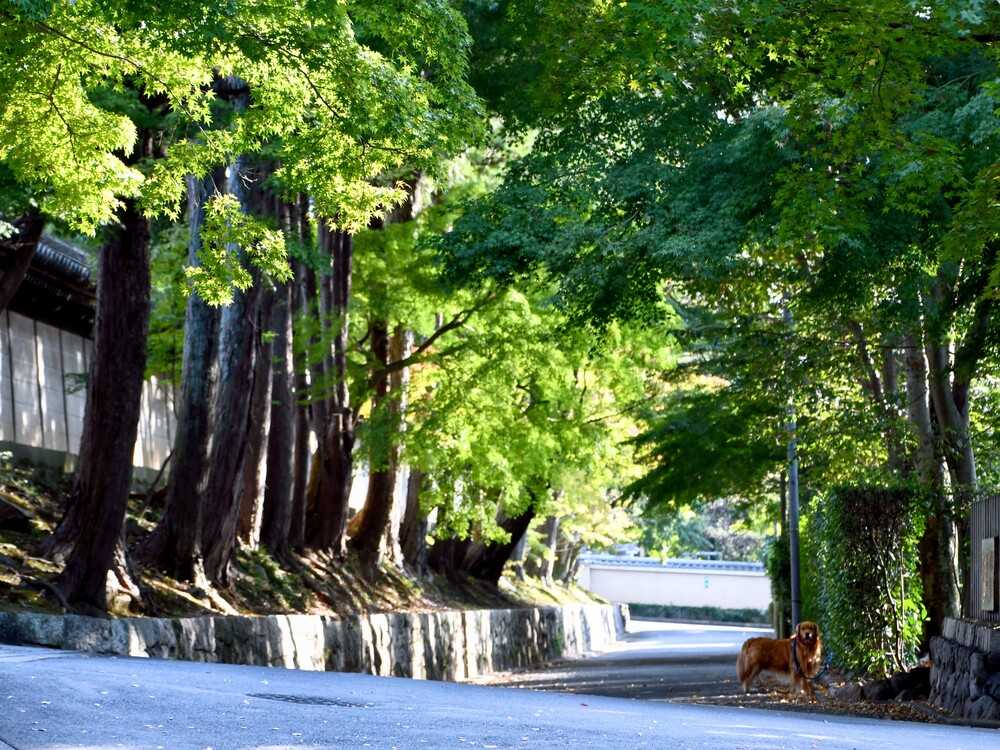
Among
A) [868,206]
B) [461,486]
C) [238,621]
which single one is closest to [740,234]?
[868,206]

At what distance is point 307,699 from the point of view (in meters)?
10.6

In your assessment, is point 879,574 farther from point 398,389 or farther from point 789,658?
point 398,389

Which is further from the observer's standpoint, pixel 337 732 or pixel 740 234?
pixel 740 234

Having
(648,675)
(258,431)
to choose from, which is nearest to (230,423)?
(258,431)

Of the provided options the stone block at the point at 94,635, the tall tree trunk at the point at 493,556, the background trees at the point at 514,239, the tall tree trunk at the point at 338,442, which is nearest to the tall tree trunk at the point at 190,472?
the background trees at the point at 514,239

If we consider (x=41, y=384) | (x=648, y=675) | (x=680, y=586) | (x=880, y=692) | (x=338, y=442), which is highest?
(x=41, y=384)

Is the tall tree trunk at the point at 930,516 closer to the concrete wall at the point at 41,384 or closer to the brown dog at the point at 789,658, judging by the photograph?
the brown dog at the point at 789,658

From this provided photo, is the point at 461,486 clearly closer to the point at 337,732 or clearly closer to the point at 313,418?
the point at 313,418

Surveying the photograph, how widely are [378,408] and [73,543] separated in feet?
39.2

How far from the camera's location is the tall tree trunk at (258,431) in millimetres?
21703

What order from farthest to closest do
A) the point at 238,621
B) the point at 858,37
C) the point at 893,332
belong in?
the point at 893,332 → the point at 238,621 → the point at 858,37

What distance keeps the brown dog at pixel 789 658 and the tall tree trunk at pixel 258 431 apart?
26.8 ft

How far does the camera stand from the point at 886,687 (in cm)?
1952

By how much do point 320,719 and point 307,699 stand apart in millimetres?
1558
